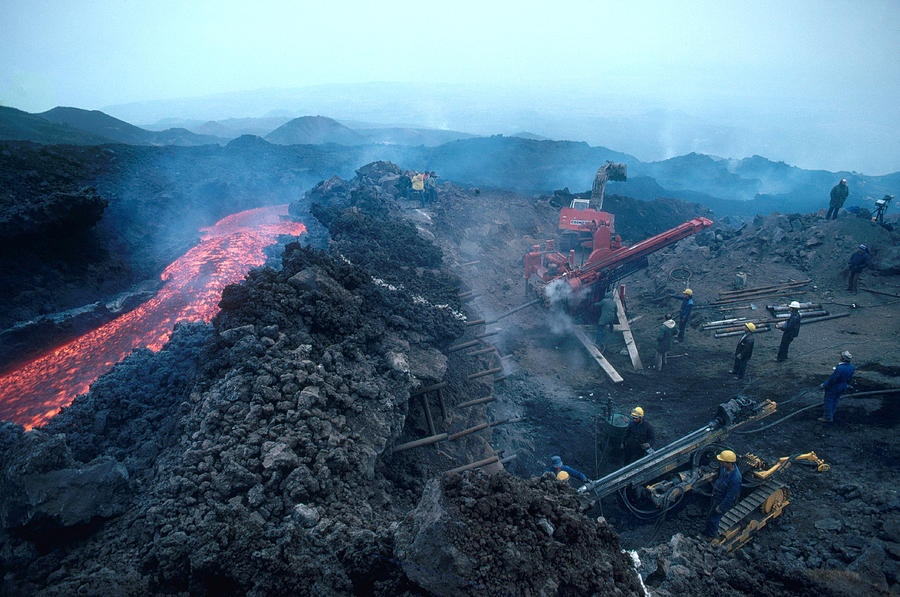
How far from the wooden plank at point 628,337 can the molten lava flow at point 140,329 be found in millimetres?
11051

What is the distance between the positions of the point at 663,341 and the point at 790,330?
9.05 ft

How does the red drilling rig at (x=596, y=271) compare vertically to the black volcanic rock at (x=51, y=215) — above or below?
below

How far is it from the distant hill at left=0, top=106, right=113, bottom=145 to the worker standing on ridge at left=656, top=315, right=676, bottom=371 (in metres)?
32.2

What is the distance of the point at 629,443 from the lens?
7.44 meters

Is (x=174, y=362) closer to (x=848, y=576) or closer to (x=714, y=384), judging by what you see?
(x=848, y=576)

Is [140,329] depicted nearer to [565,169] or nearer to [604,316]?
[604,316]

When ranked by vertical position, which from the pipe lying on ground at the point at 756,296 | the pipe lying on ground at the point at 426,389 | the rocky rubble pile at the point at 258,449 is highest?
the rocky rubble pile at the point at 258,449

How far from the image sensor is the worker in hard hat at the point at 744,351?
9.33m

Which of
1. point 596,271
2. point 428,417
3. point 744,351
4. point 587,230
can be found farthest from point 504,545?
point 587,230

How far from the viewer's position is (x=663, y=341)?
10.8 meters

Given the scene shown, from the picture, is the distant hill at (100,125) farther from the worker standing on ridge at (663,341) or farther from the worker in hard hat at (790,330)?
the worker in hard hat at (790,330)

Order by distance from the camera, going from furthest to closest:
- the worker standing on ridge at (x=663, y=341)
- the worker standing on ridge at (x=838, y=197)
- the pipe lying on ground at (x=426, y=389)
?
1. the worker standing on ridge at (x=838, y=197)
2. the worker standing on ridge at (x=663, y=341)
3. the pipe lying on ground at (x=426, y=389)

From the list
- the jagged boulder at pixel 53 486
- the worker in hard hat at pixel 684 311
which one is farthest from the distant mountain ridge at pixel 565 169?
the jagged boulder at pixel 53 486

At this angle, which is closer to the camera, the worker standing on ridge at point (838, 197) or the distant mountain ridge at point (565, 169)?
the worker standing on ridge at point (838, 197)
